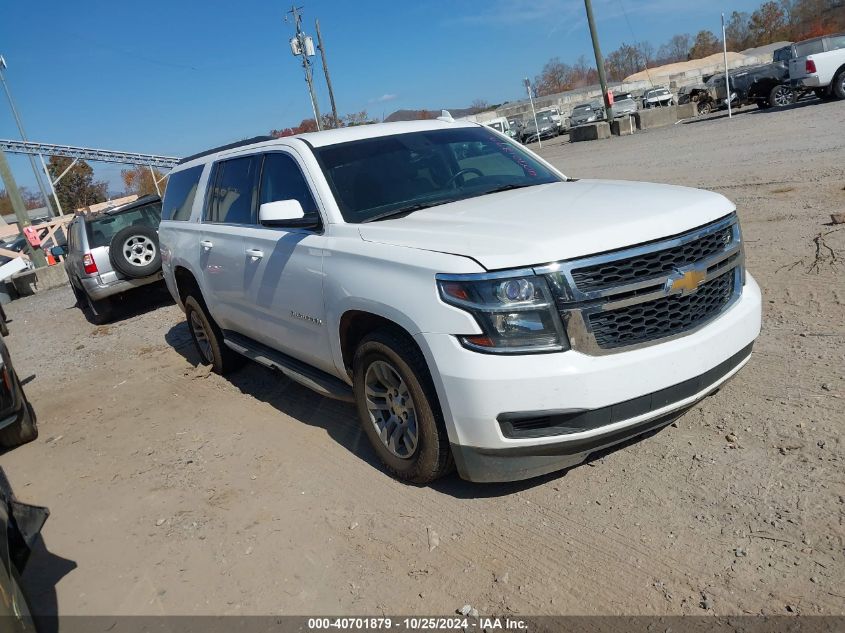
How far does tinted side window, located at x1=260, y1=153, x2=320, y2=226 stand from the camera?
4168 mm

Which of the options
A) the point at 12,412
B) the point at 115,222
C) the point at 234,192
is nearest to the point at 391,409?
the point at 234,192

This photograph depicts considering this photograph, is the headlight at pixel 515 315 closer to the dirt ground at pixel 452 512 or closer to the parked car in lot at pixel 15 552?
the dirt ground at pixel 452 512

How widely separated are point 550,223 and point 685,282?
67cm

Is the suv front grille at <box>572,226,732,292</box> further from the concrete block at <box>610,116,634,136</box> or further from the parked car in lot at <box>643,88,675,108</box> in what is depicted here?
the parked car in lot at <box>643,88,675,108</box>

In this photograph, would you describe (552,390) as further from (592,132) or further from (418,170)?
(592,132)

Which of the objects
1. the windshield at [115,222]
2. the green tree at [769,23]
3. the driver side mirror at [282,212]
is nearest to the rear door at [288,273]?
the driver side mirror at [282,212]

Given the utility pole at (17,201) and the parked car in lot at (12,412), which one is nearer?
the parked car in lot at (12,412)

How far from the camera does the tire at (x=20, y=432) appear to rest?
5.59m

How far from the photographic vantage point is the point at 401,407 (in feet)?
11.7

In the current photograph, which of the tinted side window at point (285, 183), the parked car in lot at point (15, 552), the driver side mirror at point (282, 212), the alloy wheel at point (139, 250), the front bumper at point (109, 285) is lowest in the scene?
the parked car in lot at point (15, 552)

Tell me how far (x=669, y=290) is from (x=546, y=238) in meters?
0.61

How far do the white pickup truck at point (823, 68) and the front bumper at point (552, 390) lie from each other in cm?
1994

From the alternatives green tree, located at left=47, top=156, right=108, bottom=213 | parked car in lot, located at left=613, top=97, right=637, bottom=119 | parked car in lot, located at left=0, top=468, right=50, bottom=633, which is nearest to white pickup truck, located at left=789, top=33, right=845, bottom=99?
parked car in lot, located at left=613, top=97, right=637, bottom=119

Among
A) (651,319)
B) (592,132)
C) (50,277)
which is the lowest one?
(651,319)
